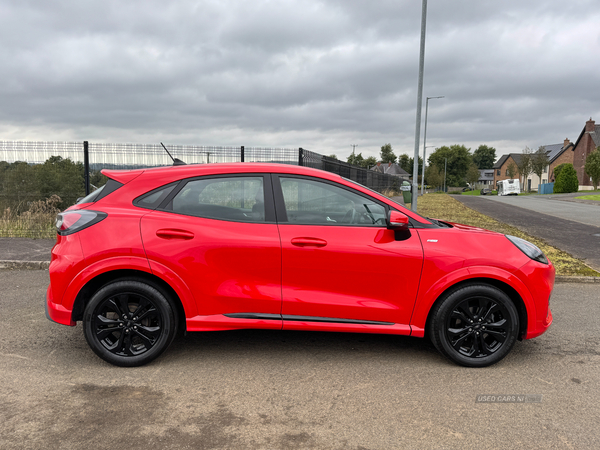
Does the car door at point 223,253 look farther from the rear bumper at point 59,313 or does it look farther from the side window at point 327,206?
the rear bumper at point 59,313

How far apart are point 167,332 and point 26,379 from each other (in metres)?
1.09

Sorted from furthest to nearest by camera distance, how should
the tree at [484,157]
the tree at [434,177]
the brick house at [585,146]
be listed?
the tree at [484,157], the tree at [434,177], the brick house at [585,146]

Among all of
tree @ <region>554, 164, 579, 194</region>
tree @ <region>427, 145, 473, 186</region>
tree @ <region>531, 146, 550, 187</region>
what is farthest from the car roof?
tree @ <region>427, 145, 473, 186</region>

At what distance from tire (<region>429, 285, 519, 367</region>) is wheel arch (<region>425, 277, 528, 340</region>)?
34 mm

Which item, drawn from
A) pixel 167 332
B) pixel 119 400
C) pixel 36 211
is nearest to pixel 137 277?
pixel 167 332

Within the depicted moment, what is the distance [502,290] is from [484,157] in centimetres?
16701

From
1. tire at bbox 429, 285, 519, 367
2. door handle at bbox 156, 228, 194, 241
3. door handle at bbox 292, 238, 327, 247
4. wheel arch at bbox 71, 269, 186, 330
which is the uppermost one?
door handle at bbox 156, 228, 194, 241

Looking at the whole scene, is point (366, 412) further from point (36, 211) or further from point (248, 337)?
point (36, 211)

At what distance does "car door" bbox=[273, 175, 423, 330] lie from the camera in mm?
3553

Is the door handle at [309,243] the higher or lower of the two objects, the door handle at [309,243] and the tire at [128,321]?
the higher

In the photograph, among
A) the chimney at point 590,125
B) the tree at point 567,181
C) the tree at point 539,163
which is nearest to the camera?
the tree at point 567,181

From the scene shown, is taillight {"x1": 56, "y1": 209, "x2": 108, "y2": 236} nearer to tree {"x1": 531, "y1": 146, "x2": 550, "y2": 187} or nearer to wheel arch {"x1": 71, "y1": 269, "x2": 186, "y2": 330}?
wheel arch {"x1": 71, "y1": 269, "x2": 186, "y2": 330}

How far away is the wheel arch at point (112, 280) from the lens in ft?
11.9

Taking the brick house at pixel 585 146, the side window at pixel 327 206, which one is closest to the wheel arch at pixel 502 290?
the side window at pixel 327 206
